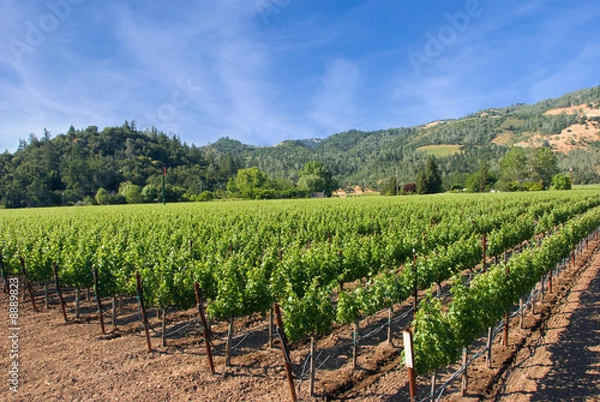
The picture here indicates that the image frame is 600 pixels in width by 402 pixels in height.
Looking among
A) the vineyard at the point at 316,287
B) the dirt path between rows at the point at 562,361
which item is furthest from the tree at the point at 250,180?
the dirt path between rows at the point at 562,361

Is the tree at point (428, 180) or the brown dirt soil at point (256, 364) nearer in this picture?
the brown dirt soil at point (256, 364)

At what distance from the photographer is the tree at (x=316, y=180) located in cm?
10406

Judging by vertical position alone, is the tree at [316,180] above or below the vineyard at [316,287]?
above

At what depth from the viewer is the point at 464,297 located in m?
6.65

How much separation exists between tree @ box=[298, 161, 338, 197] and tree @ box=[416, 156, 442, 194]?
2930 centimetres

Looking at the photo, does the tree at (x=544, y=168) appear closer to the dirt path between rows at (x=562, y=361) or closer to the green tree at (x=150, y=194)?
the green tree at (x=150, y=194)

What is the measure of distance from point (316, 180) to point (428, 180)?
31.9 metres

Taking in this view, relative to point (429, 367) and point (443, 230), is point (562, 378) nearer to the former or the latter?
point (429, 367)

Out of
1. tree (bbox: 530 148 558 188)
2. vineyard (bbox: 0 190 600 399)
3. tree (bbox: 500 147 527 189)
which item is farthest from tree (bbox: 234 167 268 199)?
vineyard (bbox: 0 190 600 399)

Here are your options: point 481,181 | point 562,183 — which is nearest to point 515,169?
point 481,181

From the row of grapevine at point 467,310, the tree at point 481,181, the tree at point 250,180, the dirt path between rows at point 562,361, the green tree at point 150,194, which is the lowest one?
the dirt path between rows at point 562,361

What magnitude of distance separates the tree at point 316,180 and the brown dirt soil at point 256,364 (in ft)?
302

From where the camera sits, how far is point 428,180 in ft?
290

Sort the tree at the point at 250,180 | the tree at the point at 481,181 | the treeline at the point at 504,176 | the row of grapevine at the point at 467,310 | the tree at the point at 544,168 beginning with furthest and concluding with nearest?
the tree at the point at 250,180, the tree at the point at 544,168, the tree at the point at 481,181, the treeline at the point at 504,176, the row of grapevine at the point at 467,310
